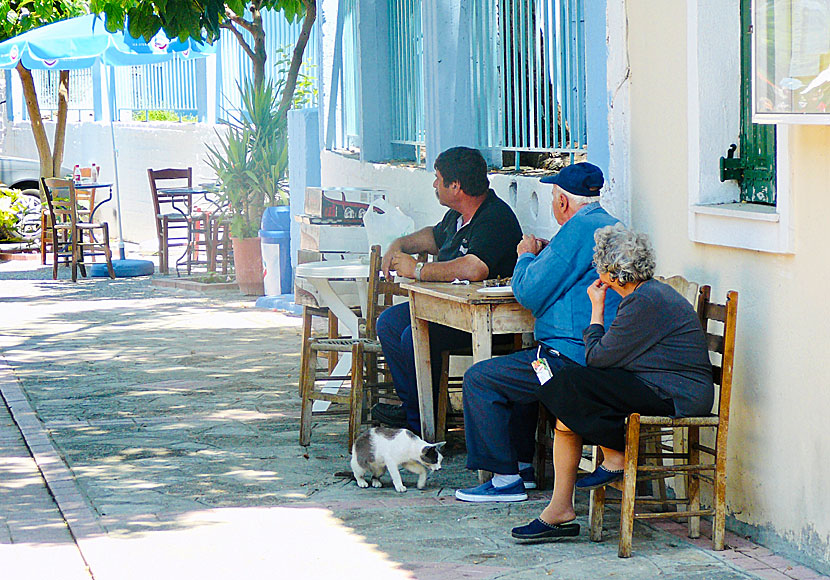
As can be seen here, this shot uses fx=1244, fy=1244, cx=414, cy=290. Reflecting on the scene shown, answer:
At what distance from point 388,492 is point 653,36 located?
2431mm

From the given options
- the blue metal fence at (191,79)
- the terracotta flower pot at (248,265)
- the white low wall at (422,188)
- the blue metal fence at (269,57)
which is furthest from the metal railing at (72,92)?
the white low wall at (422,188)

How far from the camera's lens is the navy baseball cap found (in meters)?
5.46

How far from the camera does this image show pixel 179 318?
11961 millimetres

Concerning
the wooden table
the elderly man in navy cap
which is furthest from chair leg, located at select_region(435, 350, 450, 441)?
the elderly man in navy cap

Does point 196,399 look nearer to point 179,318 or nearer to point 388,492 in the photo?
point 388,492

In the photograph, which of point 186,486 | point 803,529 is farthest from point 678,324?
point 186,486

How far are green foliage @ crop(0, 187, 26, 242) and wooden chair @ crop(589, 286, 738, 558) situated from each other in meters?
14.9

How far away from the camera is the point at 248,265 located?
44.2ft

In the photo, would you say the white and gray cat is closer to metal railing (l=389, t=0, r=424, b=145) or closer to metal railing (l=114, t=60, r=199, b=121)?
metal railing (l=389, t=0, r=424, b=145)

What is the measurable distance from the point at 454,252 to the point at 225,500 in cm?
184

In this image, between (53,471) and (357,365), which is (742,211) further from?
(53,471)

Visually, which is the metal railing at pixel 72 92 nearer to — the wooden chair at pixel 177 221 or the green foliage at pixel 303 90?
the wooden chair at pixel 177 221

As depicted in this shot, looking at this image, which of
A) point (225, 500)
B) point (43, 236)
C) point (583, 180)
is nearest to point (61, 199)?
point (43, 236)

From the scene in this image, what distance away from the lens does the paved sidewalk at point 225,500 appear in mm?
4797
